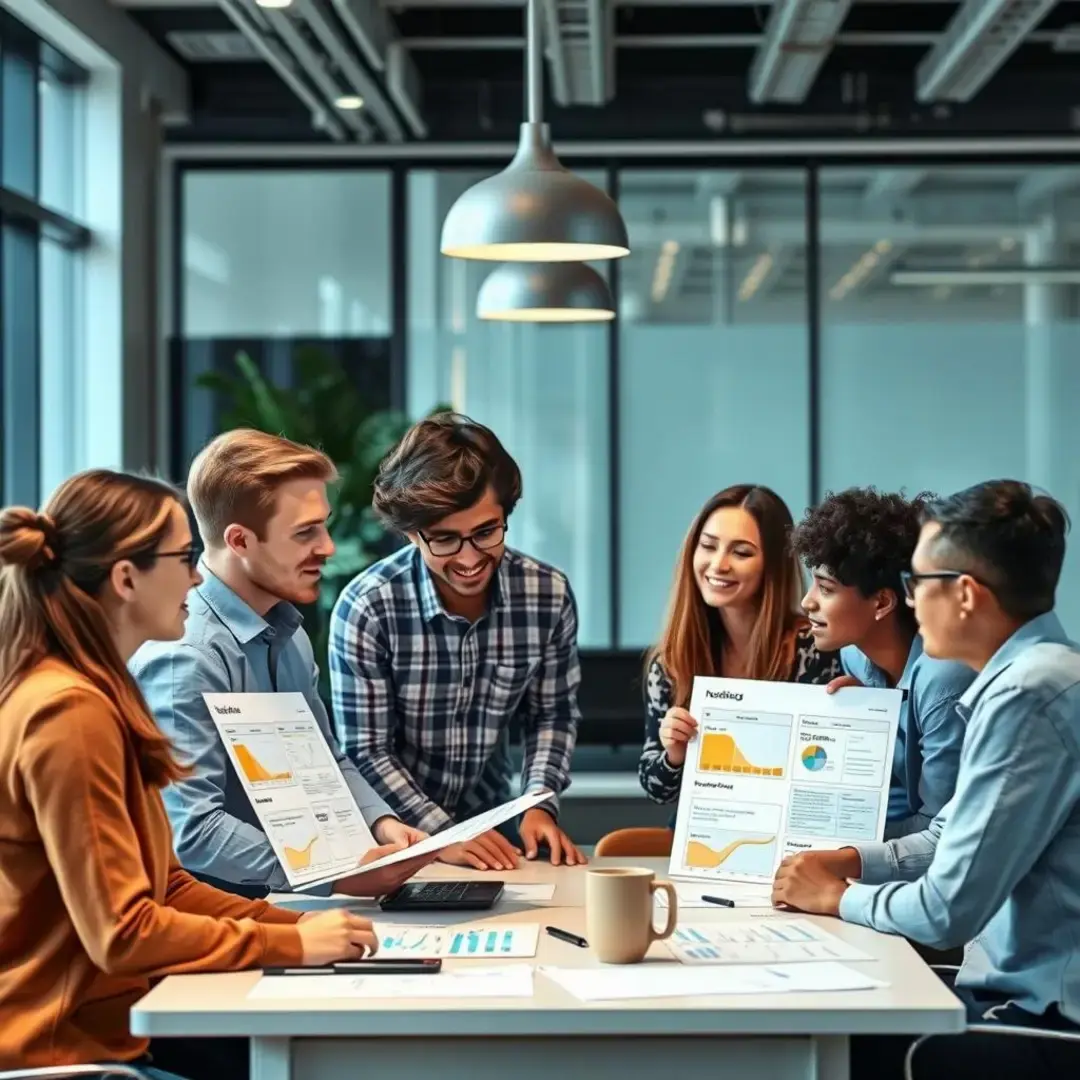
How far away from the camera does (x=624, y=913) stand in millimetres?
2094

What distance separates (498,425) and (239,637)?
5.64 metres

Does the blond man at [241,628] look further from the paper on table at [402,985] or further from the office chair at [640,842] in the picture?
the office chair at [640,842]

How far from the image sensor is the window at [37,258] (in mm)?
6668

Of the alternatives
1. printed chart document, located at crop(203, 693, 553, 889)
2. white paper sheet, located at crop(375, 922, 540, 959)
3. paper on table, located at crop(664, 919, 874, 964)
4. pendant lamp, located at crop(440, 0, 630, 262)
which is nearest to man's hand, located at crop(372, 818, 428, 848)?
printed chart document, located at crop(203, 693, 553, 889)

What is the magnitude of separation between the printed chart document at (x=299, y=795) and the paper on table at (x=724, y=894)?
0.93ft

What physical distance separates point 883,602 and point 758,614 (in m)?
0.43

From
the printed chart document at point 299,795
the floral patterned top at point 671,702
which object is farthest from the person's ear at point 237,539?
the floral patterned top at point 671,702

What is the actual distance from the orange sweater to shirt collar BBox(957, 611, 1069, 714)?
3.35 feet

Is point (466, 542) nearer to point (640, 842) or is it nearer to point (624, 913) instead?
point (640, 842)

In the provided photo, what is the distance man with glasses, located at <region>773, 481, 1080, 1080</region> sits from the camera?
2162 mm

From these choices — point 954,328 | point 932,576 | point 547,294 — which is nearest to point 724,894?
point 932,576

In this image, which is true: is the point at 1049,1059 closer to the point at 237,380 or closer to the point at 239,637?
the point at 239,637

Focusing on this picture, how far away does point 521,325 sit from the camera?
8375 mm

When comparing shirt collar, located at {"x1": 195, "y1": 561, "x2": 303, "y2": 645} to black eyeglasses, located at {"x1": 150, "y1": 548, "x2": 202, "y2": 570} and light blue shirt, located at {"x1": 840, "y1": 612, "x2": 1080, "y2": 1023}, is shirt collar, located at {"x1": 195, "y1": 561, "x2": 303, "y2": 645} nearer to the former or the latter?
black eyeglasses, located at {"x1": 150, "y1": 548, "x2": 202, "y2": 570}
